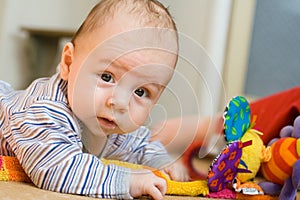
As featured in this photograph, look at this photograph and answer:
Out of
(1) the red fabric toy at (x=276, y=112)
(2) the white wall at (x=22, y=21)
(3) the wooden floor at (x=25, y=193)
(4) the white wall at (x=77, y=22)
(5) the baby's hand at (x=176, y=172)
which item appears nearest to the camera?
(3) the wooden floor at (x=25, y=193)

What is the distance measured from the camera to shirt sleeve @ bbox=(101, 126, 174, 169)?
0.90 meters

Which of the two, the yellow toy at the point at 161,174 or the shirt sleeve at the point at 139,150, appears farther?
the shirt sleeve at the point at 139,150

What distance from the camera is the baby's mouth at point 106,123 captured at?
Answer: 28.4 inches

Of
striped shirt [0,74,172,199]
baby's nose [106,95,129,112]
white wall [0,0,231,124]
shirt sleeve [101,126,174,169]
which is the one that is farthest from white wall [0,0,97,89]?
baby's nose [106,95,129,112]

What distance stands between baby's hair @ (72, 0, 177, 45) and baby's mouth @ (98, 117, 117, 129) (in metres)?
0.13

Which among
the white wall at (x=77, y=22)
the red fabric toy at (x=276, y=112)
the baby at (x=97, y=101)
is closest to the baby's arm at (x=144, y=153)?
the baby at (x=97, y=101)

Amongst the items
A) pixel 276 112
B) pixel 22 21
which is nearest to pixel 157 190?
pixel 276 112

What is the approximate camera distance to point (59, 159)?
68 centimetres

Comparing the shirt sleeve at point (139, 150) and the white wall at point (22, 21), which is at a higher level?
the shirt sleeve at point (139, 150)

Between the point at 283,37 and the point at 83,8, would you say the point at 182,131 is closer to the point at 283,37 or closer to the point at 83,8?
the point at 283,37

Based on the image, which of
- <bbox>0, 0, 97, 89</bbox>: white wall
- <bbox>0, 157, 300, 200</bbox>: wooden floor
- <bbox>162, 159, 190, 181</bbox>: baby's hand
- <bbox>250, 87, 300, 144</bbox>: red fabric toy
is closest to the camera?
<bbox>0, 157, 300, 200</bbox>: wooden floor

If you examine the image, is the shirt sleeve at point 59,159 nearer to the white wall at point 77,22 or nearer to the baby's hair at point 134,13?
the baby's hair at point 134,13

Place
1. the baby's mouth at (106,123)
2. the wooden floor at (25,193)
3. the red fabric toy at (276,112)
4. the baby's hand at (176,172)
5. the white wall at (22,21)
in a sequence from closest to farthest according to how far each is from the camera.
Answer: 1. the wooden floor at (25,193)
2. the baby's mouth at (106,123)
3. the baby's hand at (176,172)
4. the red fabric toy at (276,112)
5. the white wall at (22,21)

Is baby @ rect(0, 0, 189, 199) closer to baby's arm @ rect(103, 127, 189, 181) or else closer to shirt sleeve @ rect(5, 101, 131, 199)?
shirt sleeve @ rect(5, 101, 131, 199)
